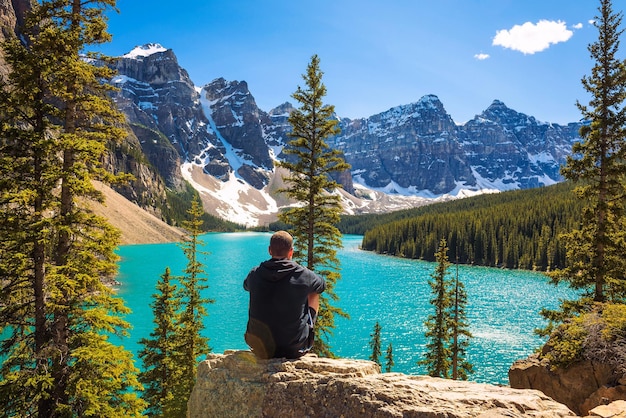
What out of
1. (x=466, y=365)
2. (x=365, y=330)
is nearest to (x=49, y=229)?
(x=466, y=365)

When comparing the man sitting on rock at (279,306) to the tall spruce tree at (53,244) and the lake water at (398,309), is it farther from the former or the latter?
the lake water at (398,309)

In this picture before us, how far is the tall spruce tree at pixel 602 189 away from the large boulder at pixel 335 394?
12609mm

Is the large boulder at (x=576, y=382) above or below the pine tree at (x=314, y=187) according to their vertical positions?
below

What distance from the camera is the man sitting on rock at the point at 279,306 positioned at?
551 cm

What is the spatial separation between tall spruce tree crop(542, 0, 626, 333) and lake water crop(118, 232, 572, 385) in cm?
2050

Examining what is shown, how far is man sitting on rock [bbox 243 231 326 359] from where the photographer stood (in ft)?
18.1

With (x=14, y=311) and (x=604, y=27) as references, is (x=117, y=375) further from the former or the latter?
(x=604, y=27)

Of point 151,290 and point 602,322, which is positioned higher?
point 602,322

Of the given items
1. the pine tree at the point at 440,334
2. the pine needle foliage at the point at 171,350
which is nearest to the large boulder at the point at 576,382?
the pine tree at the point at 440,334

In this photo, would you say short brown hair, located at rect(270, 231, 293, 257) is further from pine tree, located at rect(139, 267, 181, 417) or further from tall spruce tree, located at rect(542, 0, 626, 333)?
pine tree, located at rect(139, 267, 181, 417)

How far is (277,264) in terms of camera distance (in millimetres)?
5559

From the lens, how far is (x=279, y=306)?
552cm

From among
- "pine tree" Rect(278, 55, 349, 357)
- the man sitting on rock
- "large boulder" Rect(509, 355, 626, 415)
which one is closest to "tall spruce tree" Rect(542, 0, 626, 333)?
"large boulder" Rect(509, 355, 626, 415)

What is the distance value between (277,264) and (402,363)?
35.0 metres
